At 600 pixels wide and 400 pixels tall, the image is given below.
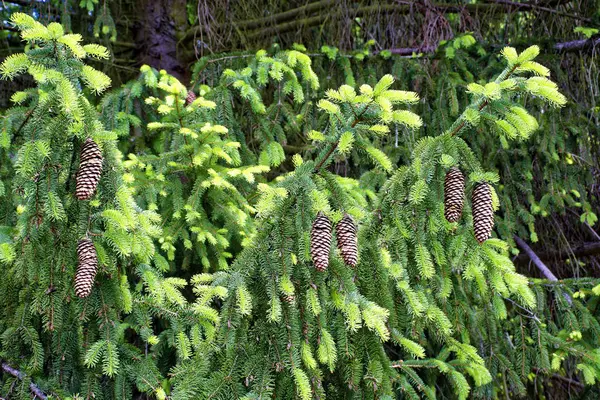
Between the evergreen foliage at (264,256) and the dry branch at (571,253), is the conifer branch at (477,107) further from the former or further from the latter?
the dry branch at (571,253)

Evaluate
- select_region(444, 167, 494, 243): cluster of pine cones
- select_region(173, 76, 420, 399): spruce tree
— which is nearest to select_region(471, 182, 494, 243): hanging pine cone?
select_region(444, 167, 494, 243): cluster of pine cones

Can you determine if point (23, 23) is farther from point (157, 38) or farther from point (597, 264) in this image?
point (597, 264)

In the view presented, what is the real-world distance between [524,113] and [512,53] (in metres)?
0.22

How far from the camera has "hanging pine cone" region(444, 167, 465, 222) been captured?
2.05 metres

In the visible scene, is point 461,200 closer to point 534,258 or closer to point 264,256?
point 264,256

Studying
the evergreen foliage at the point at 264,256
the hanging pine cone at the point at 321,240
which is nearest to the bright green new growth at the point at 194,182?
the evergreen foliage at the point at 264,256

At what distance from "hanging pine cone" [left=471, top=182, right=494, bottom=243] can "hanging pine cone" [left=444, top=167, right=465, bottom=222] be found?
0.19 feet

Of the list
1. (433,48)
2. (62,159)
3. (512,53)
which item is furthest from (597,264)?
(62,159)

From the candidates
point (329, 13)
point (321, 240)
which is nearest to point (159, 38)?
point (329, 13)

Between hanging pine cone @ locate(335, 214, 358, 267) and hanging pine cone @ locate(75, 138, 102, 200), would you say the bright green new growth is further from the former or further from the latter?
hanging pine cone @ locate(335, 214, 358, 267)

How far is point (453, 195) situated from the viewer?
2.06 meters

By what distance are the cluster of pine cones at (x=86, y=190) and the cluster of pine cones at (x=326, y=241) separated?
0.75 metres

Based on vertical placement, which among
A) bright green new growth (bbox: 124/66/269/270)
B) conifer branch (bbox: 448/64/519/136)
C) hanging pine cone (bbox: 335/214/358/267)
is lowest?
bright green new growth (bbox: 124/66/269/270)

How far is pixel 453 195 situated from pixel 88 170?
1.24 meters
